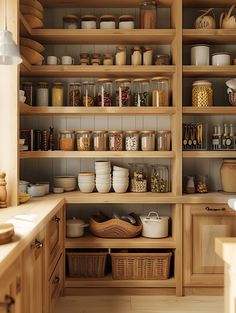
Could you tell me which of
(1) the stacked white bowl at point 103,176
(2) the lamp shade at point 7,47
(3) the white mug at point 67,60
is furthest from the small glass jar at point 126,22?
(2) the lamp shade at point 7,47

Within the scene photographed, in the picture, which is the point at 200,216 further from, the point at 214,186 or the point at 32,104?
the point at 32,104

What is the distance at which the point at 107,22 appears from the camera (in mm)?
3766

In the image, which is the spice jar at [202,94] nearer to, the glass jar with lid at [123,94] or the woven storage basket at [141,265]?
the glass jar with lid at [123,94]

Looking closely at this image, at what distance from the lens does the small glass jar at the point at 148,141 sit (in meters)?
3.74

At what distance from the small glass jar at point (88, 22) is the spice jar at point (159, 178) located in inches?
53.4

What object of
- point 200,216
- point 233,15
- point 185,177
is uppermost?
point 233,15

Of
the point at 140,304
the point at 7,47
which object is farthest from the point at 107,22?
the point at 140,304

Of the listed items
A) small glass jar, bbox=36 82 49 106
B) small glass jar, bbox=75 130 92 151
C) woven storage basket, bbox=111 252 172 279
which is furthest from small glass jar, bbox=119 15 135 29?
woven storage basket, bbox=111 252 172 279

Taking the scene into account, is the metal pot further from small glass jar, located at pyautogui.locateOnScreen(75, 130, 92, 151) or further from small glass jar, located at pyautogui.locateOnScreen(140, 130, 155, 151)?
small glass jar, located at pyautogui.locateOnScreen(75, 130, 92, 151)

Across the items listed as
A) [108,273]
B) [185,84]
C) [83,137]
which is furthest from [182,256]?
[185,84]

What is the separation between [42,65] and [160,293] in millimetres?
2179

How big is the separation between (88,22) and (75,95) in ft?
2.12

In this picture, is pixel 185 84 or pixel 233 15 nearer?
pixel 233 15

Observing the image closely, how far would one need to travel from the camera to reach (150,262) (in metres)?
3.60
